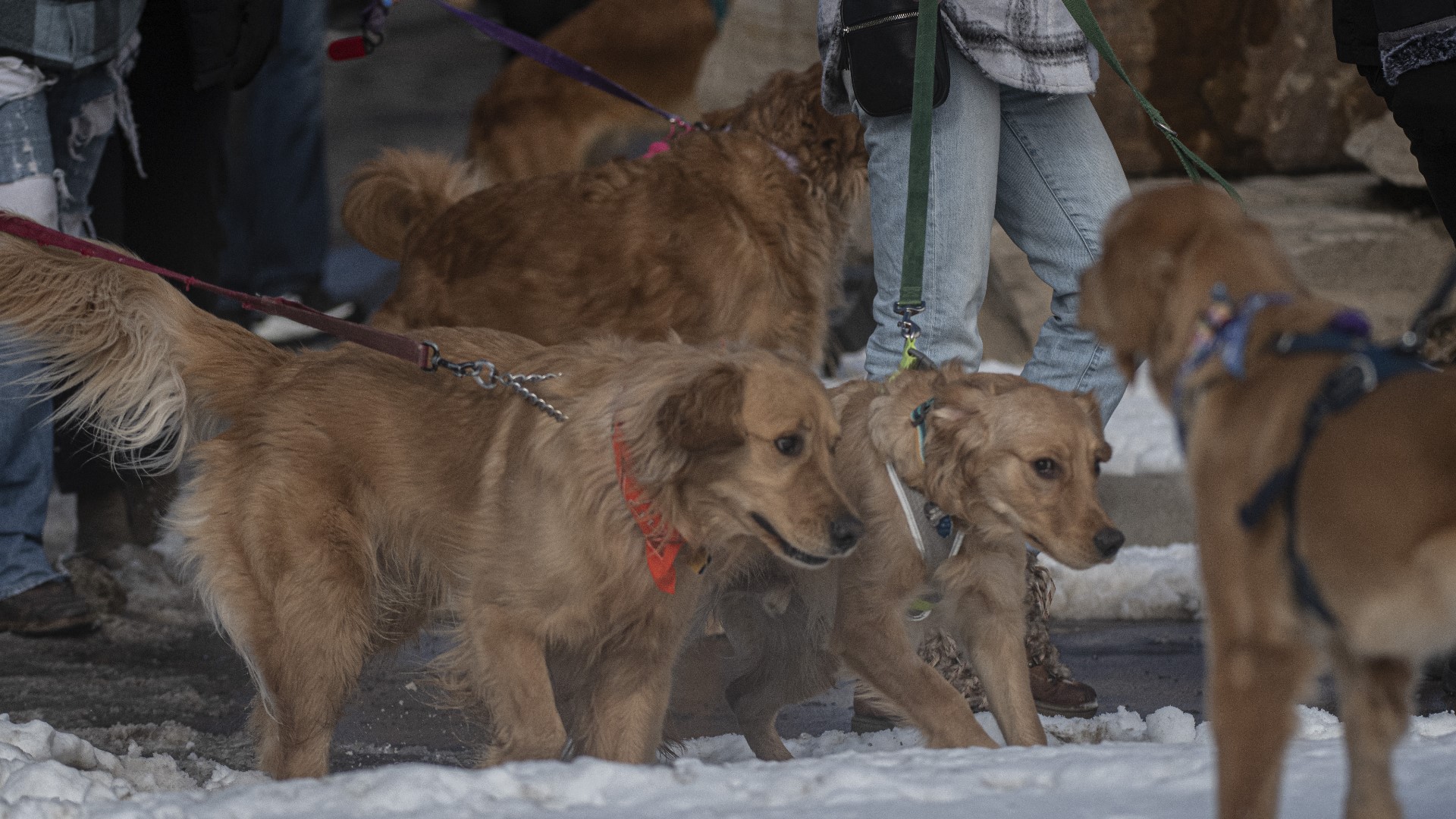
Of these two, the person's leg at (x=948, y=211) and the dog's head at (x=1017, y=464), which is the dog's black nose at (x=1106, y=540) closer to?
the dog's head at (x=1017, y=464)

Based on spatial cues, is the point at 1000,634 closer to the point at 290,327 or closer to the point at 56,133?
the point at 56,133

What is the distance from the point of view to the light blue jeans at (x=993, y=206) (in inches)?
143

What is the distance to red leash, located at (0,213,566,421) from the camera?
138 inches

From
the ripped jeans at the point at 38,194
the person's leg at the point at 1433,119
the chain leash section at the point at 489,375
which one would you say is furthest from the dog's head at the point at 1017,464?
the ripped jeans at the point at 38,194

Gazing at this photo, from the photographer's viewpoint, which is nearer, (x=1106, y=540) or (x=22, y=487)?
(x=1106, y=540)

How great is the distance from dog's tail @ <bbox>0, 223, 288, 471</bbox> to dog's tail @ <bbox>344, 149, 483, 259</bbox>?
1.69m

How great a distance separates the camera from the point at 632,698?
3297 mm

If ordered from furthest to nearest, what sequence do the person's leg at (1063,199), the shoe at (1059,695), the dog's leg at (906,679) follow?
1. the shoe at (1059,695)
2. the person's leg at (1063,199)
3. the dog's leg at (906,679)

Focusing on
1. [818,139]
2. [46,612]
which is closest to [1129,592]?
[818,139]

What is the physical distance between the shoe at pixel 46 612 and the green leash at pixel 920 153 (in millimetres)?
2589

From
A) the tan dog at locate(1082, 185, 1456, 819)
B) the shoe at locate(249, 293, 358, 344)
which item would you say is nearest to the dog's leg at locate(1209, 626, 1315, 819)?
the tan dog at locate(1082, 185, 1456, 819)

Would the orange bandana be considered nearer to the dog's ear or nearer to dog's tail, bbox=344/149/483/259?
the dog's ear

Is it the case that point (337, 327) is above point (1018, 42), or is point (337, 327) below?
below

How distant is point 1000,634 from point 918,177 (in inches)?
43.2
